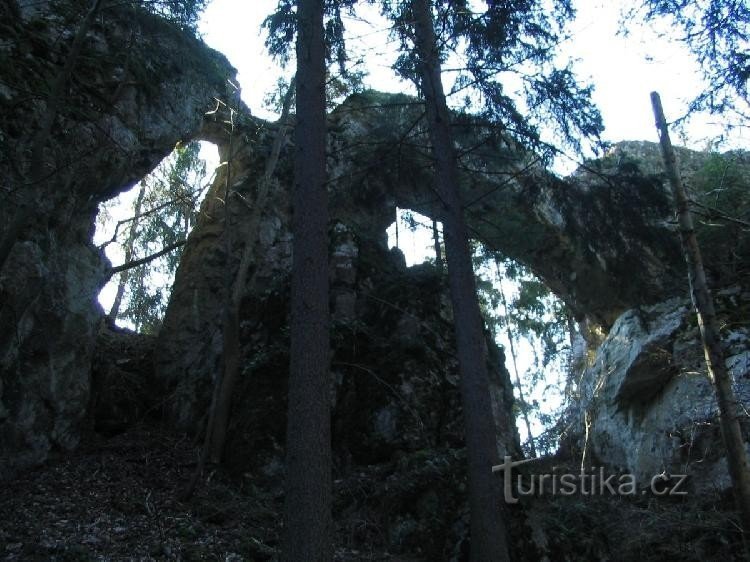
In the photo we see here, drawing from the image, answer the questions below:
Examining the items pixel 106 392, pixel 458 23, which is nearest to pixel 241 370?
pixel 106 392

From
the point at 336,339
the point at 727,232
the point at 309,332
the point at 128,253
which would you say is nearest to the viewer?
the point at 309,332

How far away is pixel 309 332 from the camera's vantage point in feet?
17.9

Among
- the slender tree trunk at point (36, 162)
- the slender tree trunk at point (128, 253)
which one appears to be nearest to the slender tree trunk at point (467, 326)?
the slender tree trunk at point (36, 162)

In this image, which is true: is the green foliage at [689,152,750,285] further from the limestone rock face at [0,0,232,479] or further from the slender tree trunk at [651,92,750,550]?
Result: the limestone rock face at [0,0,232,479]

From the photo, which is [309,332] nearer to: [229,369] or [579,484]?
[229,369]

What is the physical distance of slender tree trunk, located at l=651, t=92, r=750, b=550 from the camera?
6930 mm

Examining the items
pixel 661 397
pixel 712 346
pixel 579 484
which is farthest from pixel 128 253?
pixel 712 346

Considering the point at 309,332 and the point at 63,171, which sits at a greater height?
the point at 63,171

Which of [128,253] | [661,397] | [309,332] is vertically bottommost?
[309,332]

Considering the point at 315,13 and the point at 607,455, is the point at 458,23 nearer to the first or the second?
the point at 315,13

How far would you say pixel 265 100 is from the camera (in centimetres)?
1229

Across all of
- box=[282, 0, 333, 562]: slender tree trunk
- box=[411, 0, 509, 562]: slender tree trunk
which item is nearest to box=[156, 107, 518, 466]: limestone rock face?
box=[411, 0, 509, 562]: slender tree trunk

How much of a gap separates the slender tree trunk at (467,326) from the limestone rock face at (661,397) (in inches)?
204

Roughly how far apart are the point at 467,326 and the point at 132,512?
Result: 4.95 metres
